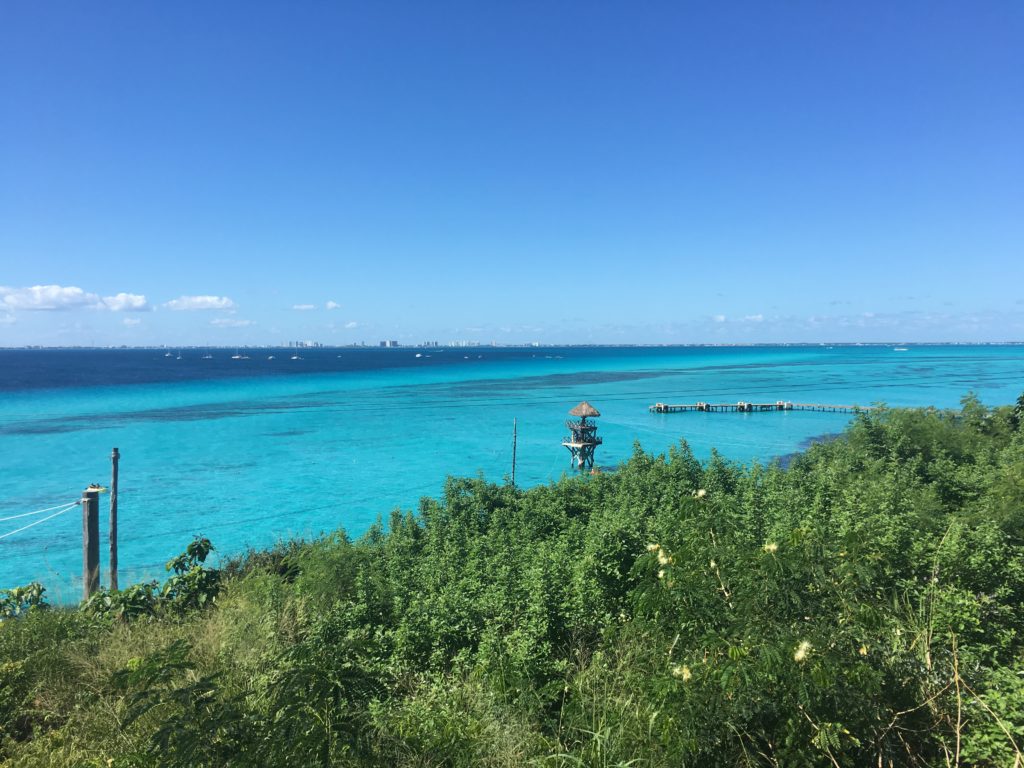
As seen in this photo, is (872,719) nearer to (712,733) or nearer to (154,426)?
(712,733)

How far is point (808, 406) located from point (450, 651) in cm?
5557

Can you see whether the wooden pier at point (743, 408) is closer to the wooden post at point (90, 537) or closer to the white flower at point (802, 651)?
the wooden post at point (90, 537)

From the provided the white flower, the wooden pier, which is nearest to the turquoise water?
the wooden pier

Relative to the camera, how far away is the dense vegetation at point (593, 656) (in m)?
3.01

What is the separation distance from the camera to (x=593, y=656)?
4621mm

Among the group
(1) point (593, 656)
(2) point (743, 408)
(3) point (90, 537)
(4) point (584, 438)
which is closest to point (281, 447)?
(4) point (584, 438)

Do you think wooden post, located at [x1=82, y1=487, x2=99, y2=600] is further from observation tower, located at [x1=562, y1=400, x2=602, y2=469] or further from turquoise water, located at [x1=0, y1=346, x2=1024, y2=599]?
observation tower, located at [x1=562, y1=400, x2=602, y2=469]

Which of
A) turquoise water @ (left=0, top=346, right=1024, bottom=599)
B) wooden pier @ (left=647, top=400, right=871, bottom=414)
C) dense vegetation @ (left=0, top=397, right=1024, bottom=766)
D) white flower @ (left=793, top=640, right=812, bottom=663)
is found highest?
white flower @ (left=793, top=640, right=812, bottom=663)

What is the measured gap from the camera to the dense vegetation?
9.87ft

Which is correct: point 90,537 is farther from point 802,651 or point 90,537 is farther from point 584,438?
point 584,438

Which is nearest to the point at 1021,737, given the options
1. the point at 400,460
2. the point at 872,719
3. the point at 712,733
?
the point at 872,719

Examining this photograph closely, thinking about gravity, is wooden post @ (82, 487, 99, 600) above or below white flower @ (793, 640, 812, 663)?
below

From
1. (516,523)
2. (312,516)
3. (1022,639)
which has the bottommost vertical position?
(312,516)

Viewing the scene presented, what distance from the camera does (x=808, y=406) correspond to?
171 feet
